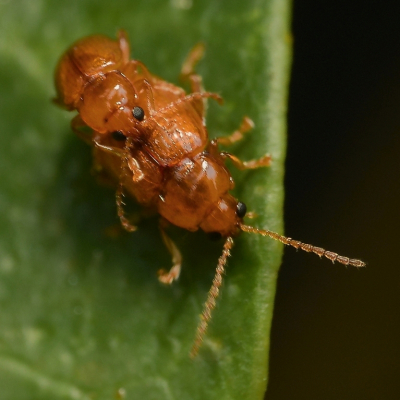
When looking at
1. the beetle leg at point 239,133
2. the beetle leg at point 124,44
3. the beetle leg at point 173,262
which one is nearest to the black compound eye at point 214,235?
the beetle leg at point 173,262

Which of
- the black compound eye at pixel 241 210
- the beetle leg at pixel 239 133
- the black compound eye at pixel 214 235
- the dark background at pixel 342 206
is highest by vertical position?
the beetle leg at pixel 239 133

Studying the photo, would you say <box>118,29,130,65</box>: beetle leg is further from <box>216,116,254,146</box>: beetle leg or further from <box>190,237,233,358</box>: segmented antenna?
<box>190,237,233,358</box>: segmented antenna

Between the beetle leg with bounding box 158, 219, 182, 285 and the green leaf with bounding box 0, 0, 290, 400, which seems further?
the beetle leg with bounding box 158, 219, 182, 285

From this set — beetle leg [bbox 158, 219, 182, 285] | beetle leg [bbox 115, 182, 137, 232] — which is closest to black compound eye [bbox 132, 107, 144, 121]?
beetle leg [bbox 115, 182, 137, 232]

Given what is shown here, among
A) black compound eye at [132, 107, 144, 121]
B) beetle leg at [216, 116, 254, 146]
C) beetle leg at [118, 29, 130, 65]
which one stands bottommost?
beetle leg at [216, 116, 254, 146]

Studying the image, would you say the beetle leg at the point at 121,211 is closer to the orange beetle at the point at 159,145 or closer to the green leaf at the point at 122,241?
the orange beetle at the point at 159,145

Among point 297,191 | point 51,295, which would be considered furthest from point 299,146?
point 51,295
